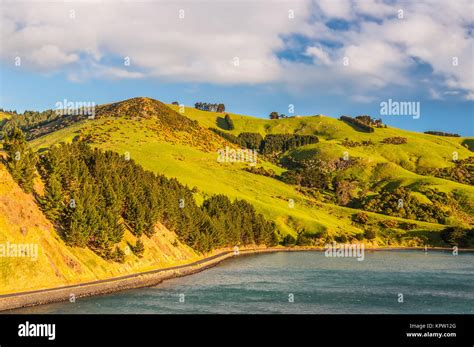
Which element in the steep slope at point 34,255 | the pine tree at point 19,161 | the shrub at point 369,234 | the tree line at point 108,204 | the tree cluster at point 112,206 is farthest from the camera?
the shrub at point 369,234

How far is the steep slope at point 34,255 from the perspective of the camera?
70.5 meters

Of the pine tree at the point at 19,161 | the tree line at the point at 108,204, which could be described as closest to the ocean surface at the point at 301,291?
the tree line at the point at 108,204

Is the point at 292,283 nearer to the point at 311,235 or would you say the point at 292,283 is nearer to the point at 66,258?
the point at 66,258

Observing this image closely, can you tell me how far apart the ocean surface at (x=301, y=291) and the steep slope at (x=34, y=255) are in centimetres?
674

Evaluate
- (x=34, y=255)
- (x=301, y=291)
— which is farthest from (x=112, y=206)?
(x=301, y=291)

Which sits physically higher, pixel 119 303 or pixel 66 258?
pixel 66 258

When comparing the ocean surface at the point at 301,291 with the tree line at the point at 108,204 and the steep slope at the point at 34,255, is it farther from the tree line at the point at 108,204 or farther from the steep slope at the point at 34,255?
the tree line at the point at 108,204

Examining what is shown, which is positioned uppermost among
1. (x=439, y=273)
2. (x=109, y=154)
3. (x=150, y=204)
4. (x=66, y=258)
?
(x=109, y=154)

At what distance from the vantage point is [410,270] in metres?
120

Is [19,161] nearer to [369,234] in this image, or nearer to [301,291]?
[301,291]

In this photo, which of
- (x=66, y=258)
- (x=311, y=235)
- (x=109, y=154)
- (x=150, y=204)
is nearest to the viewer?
(x=66, y=258)

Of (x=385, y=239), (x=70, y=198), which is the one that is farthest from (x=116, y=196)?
(x=385, y=239)
